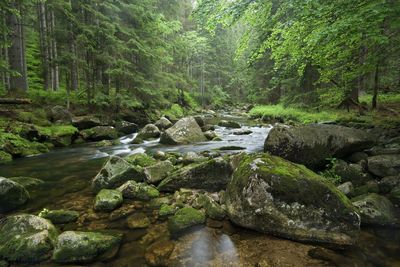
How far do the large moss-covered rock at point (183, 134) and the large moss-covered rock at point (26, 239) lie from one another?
8.75m

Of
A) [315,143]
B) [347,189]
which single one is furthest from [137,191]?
[315,143]

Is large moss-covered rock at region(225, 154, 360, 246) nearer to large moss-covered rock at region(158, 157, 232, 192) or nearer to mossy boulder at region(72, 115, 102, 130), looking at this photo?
large moss-covered rock at region(158, 157, 232, 192)

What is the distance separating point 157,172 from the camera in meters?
7.38

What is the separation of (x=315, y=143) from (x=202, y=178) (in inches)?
126

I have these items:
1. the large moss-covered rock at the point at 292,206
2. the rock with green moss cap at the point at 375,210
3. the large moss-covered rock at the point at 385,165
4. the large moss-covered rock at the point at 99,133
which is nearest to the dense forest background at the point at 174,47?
Result: the large moss-covered rock at the point at 99,133

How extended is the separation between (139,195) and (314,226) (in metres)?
3.81

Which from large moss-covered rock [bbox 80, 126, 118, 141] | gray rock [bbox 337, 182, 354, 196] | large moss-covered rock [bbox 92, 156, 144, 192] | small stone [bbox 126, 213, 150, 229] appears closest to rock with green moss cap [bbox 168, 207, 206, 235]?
small stone [bbox 126, 213, 150, 229]

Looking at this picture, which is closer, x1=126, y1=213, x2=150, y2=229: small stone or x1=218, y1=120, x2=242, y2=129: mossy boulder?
x1=126, y1=213, x2=150, y2=229: small stone

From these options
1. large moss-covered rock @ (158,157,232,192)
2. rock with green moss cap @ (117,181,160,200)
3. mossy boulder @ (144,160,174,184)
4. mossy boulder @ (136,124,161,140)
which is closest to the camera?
rock with green moss cap @ (117,181,160,200)

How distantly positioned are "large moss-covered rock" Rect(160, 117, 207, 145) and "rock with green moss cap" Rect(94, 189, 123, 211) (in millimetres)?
7130

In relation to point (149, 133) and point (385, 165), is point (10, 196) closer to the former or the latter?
point (385, 165)

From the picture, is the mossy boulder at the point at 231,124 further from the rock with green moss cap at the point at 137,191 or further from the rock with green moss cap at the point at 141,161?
the rock with green moss cap at the point at 137,191

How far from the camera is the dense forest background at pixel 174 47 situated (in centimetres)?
595

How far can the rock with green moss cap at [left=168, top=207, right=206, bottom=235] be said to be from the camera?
197 inches
